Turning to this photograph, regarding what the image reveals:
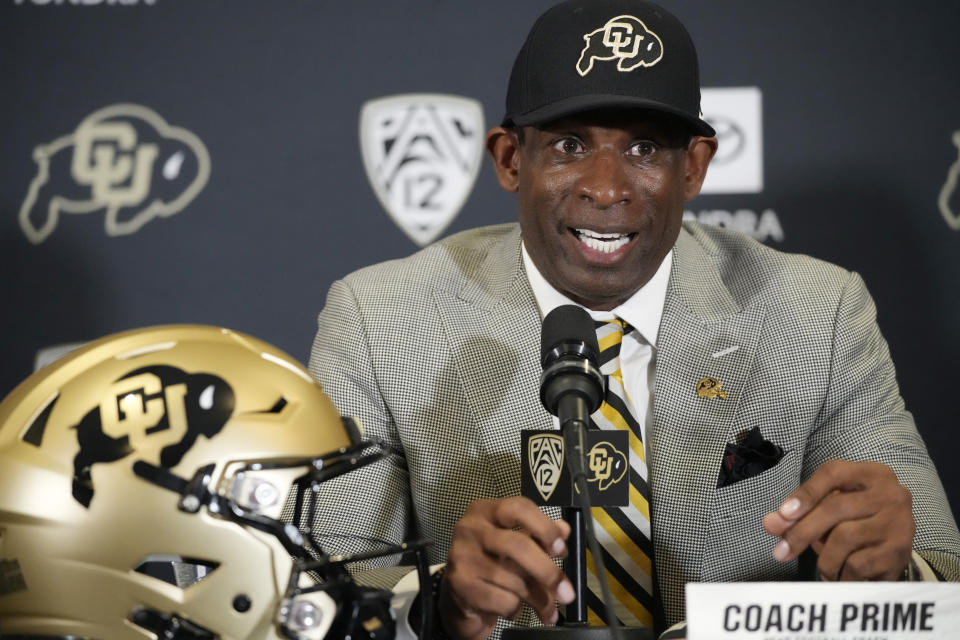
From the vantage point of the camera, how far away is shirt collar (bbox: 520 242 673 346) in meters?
1.68

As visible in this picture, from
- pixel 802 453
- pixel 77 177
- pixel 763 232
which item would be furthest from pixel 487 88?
pixel 802 453

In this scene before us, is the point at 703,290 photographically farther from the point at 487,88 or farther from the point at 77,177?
the point at 77,177

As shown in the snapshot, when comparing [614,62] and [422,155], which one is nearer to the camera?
[614,62]

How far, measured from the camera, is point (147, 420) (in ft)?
Answer: 3.02

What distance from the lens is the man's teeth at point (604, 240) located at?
159 centimetres

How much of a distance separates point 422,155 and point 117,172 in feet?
2.00

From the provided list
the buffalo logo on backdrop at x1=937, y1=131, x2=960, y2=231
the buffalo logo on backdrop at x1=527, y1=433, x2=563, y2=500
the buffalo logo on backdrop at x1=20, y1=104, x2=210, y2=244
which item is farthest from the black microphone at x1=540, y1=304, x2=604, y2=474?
the buffalo logo on backdrop at x1=937, y1=131, x2=960, y2=231

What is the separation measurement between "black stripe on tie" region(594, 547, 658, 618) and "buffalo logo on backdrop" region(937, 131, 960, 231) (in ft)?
3.72

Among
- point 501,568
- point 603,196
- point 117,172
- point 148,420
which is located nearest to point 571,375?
point 501,568

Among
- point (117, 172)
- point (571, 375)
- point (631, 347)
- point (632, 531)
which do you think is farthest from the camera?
point (117, 172)

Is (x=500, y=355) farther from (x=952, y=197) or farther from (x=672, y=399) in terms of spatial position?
(x=952, y=197)

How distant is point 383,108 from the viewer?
7.19 ft

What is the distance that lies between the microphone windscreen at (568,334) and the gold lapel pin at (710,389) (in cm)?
58

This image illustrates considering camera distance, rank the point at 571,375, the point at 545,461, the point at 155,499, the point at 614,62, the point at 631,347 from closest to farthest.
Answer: the point at 155,499
the point at 571,375
the point at 545,461
the point at 614,62
the point at 631,347
